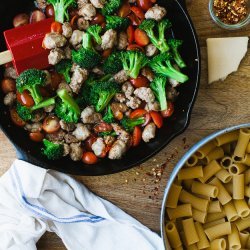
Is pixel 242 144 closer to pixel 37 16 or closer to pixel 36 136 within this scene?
pixel 36 136

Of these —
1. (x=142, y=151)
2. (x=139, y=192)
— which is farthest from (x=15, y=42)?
(x=139, y=192)

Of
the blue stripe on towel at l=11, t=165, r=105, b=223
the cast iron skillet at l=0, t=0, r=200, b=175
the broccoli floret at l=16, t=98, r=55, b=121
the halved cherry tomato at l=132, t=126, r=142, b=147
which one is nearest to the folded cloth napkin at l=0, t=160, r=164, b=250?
the blue stripe on towel at l=11, t=165, r=105, b=223

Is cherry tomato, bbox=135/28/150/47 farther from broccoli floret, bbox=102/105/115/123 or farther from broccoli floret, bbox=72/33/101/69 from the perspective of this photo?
broccoli floret, bbox=102/105/115/123

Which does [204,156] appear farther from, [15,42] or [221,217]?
[15,42]

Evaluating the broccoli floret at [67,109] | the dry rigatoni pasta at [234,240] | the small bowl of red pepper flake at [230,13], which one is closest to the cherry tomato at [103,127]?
the broccoli floret at [67,109]

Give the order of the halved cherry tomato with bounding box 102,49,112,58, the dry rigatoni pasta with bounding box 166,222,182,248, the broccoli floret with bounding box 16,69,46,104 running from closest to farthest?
the broccoli floret with bounding box 16,69,46,104 → the halved cherry tomato with bounding box 102,49,112,58 → the dry rigatoni pasta with bounding box 166,222,182,248

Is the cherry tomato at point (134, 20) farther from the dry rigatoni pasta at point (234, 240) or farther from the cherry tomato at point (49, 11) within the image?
the dry rigatoni pasta at point (234, 240)
